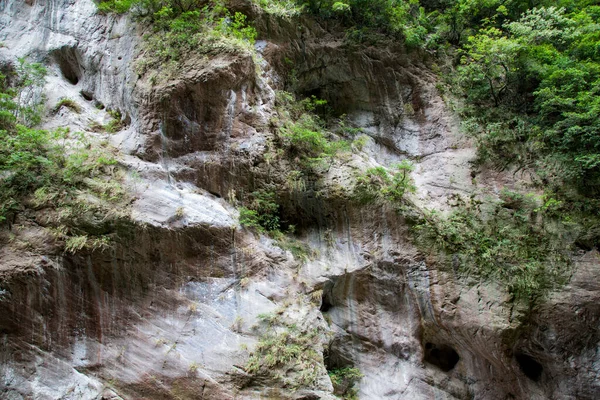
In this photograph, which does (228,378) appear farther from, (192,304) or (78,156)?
(78,156)

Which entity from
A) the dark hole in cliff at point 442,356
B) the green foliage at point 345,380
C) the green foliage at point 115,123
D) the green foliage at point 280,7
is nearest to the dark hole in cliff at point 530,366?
the dark hole in cliff at point 442,356

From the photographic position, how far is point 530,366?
9.52 m

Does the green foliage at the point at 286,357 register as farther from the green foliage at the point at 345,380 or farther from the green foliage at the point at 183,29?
the green foliage at the point at 183,29

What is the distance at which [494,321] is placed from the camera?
885 centimetres

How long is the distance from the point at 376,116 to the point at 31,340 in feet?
33.3

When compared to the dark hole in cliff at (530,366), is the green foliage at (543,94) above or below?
above

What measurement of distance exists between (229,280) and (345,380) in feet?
10.8

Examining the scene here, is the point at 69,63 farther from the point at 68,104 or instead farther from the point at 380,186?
the point at 380,186

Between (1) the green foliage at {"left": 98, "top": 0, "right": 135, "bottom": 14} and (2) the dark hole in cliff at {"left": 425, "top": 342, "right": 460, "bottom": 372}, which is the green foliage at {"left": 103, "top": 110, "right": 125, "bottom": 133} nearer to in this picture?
(1) the green foliage at {"left": 98, "top": 0, "right": 135, "bottom": 14}

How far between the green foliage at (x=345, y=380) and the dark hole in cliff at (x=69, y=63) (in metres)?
9.74

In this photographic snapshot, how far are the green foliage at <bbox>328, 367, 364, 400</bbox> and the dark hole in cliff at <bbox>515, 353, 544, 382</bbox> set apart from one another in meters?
3.67

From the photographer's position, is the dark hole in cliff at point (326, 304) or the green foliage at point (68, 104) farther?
the green foliage at point (68, 104)

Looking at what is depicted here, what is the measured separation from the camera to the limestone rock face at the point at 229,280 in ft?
23.5

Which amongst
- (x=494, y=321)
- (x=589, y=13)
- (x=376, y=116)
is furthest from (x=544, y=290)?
(x=589, y=13)
